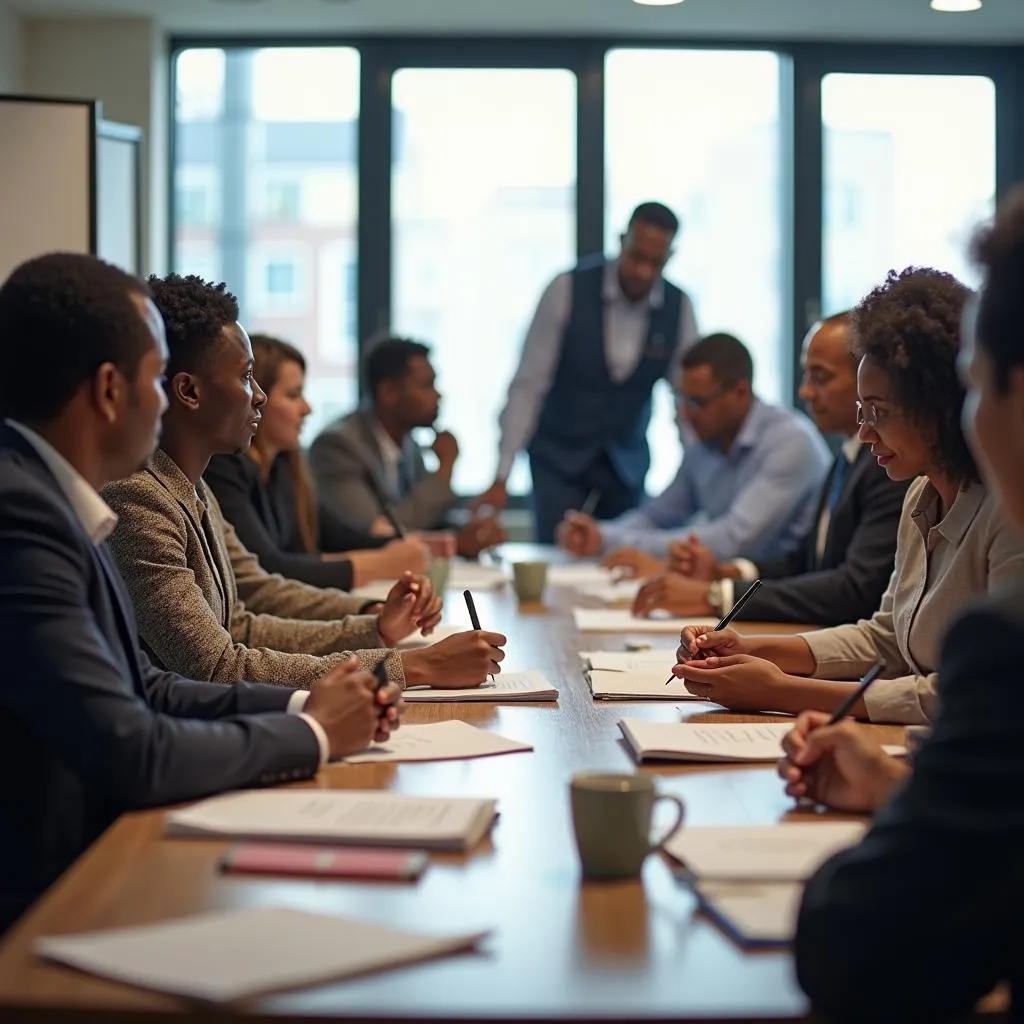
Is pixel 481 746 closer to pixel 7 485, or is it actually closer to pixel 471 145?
pixel 7 485

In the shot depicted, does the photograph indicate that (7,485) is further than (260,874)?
Yes

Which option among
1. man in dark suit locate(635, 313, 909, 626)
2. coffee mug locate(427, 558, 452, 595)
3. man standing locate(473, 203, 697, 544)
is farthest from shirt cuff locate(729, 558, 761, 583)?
man standing locate(473, 203, 697, 544)

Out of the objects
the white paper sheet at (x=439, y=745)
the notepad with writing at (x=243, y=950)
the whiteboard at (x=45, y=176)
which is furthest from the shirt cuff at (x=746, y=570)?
the whiteboard at (x=45, y=176)

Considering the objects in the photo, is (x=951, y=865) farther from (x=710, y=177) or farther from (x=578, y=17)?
(x=710, y=177)

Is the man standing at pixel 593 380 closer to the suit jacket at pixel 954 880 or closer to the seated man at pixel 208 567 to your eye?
the seated man at pixel 208 567

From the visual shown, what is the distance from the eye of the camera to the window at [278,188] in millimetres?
6094

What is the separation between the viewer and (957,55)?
241 inches

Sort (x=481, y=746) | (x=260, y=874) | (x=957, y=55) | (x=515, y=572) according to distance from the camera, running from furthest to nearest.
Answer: (x=957, y=55) < (x=515, y=572) < (x=481, y=746) < (x=260, y=874)

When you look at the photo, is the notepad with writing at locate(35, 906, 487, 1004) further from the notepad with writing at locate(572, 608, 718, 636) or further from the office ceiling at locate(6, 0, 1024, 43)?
the office ceiling at locate(6, 0, 1024, 43)

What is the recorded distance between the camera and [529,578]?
316cm

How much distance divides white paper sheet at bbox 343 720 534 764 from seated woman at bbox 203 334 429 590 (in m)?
1.28

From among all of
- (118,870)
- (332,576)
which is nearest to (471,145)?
(332,576)

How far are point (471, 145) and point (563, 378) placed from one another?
1377 millimetres

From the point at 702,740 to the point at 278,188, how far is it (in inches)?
192
